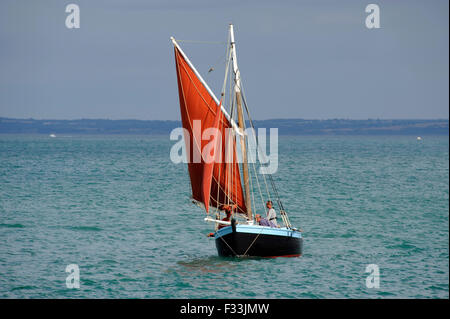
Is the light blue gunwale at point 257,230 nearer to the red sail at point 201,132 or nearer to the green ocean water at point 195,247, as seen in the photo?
the green ocean water at point 195,247

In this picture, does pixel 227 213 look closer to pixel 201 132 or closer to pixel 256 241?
pixel 256 241

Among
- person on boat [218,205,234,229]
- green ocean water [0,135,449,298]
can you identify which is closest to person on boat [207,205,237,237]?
person on boat [218,205,234,229]

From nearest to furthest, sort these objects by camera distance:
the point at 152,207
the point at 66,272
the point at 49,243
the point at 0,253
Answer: the point at 66,272 < the point at 0,253 < the point at 49,243 < the point at 152,207

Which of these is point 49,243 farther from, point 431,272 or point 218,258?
point 431,272

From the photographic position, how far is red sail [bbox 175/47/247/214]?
33719mm

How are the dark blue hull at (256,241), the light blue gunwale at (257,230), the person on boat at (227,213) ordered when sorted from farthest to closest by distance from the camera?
1. the person on boat at (227,213)
2. the dark blue hull at (256,241)
3. the light blue gunwale at (257,230)

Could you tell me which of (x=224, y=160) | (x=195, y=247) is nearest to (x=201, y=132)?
(x=224, y=160)

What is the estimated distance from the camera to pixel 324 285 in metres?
30.3

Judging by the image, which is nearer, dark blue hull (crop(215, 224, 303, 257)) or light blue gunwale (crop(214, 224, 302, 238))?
light blue gunwale (crop(214, 224, 302, 238))

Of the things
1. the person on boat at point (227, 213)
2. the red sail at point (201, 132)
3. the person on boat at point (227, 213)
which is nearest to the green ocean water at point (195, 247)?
the person on boat at point (227, 213)

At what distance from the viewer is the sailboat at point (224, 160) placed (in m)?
32.6

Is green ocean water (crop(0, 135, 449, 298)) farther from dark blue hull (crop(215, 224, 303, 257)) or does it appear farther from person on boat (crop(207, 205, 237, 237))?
person on boat (crop(207, 205, 237, 237))
